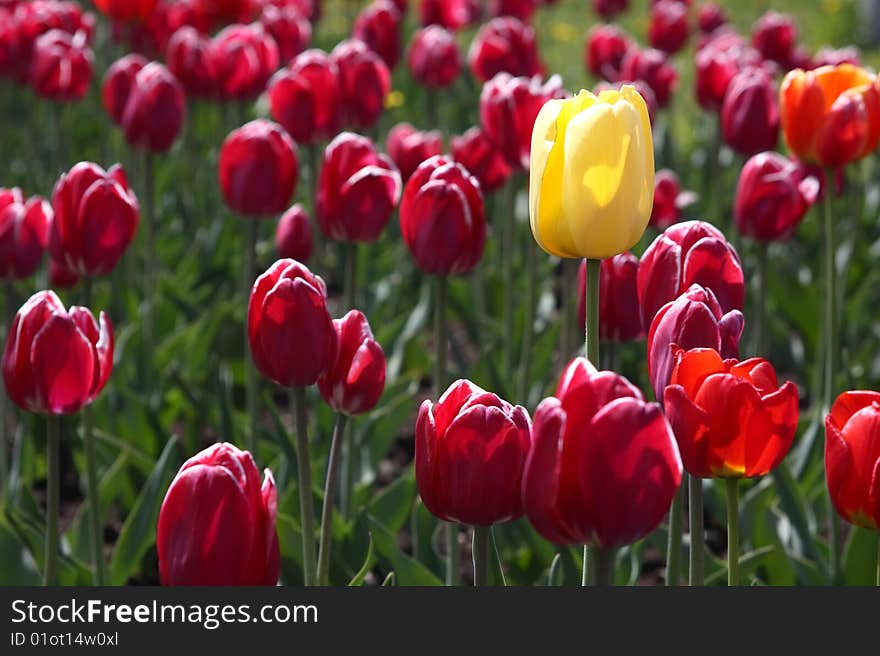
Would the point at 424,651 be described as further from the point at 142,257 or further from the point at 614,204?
the point at 142,257

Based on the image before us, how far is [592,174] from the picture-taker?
1.64 meters

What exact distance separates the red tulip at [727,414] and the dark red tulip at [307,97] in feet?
6.32

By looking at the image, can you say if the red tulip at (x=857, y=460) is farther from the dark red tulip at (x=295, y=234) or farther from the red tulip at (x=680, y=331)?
the dark red tulip at (x=295, y=234)

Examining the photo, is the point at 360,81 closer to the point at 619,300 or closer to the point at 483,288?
the point at 483,288

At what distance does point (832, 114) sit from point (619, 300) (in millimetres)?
646

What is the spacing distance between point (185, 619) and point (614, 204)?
0.66 m

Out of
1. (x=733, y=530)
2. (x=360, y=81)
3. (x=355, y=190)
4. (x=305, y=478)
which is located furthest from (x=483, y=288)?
(x=733, y=530)

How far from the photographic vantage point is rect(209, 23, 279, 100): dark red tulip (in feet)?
13.0

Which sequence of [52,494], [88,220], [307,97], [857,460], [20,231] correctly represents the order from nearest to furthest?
[857,460] → [52,494] → [88,220] → [20,231] → [307,97]

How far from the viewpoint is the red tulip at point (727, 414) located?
1.54 m

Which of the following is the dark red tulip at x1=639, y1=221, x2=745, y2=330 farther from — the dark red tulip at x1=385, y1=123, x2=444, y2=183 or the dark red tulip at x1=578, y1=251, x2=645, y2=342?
the dark red tulip at x1=385, y1=123, x2=444, y2=183

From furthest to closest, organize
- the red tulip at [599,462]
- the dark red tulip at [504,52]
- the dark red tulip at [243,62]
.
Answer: the dark red tulip at [504,52], the dark red tulip at [243,62], the red tulip at [599,462]

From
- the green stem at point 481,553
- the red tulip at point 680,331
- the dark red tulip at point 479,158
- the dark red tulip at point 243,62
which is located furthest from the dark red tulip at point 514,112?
the green stem at point 481,553

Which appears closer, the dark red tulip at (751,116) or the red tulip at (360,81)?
the dark red tulip at (751,116)
